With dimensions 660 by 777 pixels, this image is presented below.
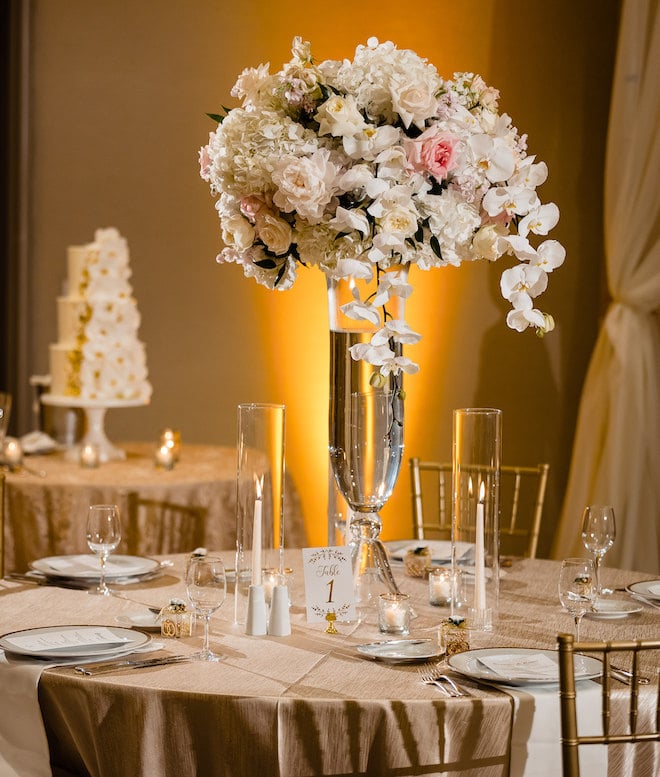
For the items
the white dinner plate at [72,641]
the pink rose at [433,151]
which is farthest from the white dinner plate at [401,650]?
the pink rose at [433,151]

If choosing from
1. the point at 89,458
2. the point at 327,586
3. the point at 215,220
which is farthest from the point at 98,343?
the point at 327,586

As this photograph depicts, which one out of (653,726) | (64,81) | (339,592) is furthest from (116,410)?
(653,726)

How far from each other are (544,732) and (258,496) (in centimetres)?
73

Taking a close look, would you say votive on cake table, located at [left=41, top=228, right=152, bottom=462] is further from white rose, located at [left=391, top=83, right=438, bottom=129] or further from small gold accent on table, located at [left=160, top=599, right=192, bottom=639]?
white rose, located at [left=391, top=83, right=438, bottom=129]

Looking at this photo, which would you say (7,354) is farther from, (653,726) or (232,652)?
(653,726)

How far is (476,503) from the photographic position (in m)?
2.09

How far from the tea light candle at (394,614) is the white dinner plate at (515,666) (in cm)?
23

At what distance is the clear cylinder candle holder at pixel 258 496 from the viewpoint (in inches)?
82.4

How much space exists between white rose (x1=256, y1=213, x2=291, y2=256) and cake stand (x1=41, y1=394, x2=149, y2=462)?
236cm

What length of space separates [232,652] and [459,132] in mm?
1000

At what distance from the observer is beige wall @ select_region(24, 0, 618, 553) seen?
15.7 ft

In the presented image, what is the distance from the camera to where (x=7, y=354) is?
581 cm

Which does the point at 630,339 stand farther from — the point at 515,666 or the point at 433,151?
the point at 515,666

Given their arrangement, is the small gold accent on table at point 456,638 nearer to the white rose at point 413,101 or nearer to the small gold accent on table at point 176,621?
the small gold accent on table at point 176,621
